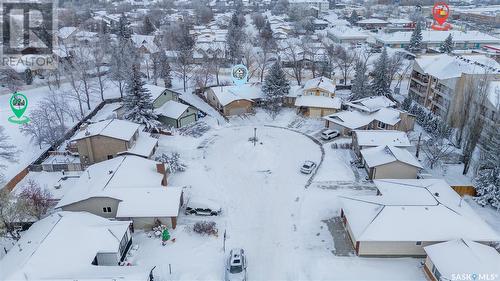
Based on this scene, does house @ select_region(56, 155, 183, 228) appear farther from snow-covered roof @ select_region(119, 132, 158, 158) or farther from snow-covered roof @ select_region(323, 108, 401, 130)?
snow-covered roof @ select_region(323, 108, 401, 130)

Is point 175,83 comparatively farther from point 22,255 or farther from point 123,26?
point 22,255

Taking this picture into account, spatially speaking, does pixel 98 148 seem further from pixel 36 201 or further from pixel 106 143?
pixel 36 201

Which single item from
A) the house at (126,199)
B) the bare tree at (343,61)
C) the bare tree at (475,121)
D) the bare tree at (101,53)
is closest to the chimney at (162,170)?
the house at (126,199)

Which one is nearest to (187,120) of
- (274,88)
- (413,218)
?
(274,88)

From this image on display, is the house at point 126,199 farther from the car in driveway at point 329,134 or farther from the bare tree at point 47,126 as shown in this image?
the car in driveway at point 329,134

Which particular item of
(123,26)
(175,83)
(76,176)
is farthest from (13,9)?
(76,176)

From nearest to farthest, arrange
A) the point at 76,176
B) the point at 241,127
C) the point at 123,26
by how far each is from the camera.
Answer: the point at 76,176
the point at 241,127
the point at 123,26

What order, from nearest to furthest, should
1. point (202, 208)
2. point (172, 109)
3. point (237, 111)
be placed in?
point (202, 208)
point (172, 109)
point (237, 111)
